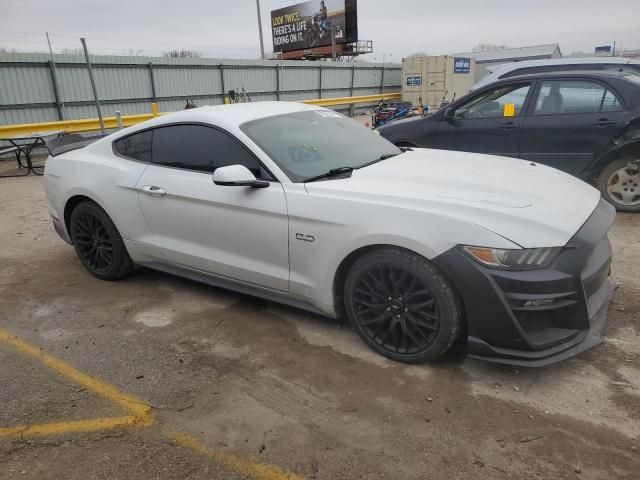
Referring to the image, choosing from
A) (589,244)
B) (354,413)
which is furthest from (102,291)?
(589,244)

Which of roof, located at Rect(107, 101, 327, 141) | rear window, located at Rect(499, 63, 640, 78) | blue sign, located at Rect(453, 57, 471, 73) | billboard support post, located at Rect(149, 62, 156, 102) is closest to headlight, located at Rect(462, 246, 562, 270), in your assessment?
roof, located at Rect(107, 101, 327, 141)

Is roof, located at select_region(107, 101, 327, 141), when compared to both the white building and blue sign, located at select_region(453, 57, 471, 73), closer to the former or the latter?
blue sign, located at select_region(453, 57, 471, 73)

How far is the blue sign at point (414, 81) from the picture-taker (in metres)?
22.9

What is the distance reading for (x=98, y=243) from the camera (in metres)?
4.37

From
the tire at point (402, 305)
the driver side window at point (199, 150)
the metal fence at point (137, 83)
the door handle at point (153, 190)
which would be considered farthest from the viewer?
the metal fence at point (137, 83)

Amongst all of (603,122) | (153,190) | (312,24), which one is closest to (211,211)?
(153,190)

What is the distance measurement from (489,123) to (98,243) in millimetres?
4742

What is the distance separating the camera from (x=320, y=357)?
10.3 feet

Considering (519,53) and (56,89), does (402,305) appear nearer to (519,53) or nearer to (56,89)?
(56,89)

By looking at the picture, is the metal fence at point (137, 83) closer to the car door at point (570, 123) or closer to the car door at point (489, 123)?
the car door at point (489, 123)

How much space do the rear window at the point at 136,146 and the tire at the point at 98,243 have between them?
53cm

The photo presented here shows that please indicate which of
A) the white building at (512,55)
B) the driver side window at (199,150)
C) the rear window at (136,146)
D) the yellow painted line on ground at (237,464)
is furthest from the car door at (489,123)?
the white building at (512,55)

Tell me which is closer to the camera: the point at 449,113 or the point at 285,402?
the point at 285,402

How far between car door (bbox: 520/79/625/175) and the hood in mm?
2496
